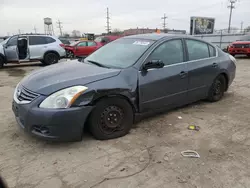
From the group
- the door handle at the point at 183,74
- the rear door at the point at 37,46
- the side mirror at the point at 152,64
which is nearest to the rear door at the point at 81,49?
the rear door at the point at 37,46

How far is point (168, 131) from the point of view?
11.7ft

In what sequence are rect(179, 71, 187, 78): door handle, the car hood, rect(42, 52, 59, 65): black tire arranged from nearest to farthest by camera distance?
1. the car hood
2. rect(179, 71, 187, 78): door handle
3. rect(42, 52, 59, 65): black tire

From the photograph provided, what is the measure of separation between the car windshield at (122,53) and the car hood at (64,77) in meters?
0.27

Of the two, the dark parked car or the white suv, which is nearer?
the dark parked car

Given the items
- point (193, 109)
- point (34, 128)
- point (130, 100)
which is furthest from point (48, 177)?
point (193, 109)

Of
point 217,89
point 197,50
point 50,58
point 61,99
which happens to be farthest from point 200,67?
point 50,58

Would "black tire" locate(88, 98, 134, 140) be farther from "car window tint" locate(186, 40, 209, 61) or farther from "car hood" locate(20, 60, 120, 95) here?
"car window tint" locate(186, 40, 209, 61)

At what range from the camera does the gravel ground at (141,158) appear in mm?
2385

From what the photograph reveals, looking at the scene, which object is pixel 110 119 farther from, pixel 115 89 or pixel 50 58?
pixel 50 58

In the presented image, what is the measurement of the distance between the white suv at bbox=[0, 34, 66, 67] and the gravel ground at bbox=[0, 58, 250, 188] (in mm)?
8000

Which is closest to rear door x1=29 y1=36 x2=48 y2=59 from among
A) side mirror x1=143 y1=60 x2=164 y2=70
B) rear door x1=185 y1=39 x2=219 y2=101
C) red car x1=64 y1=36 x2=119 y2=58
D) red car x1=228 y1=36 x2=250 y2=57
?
red car x1=64 y1=36 x2=119 y2=58

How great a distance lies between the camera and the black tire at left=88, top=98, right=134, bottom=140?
3.03 m

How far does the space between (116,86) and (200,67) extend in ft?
6.57

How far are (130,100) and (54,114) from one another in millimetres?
1124
